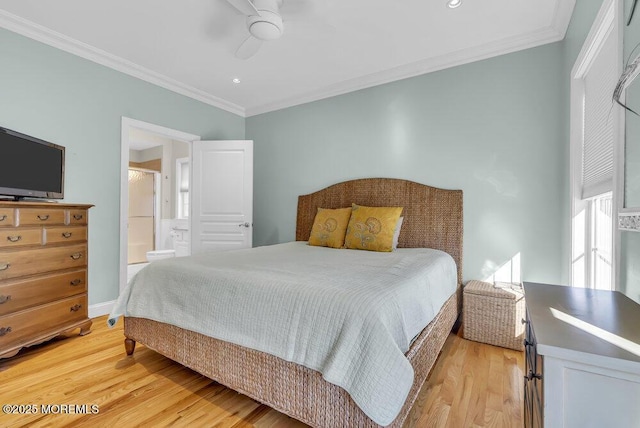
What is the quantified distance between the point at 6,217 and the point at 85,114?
4.25 feet

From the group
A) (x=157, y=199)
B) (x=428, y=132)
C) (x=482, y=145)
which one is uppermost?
(x=428, y=132)

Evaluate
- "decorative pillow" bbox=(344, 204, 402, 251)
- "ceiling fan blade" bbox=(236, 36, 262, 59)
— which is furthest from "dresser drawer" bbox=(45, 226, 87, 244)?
"decorative pillow" bbox=(344, 204, 402, 251)

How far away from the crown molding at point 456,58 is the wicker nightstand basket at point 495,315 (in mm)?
2081

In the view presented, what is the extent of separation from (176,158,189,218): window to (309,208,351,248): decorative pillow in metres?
3.80

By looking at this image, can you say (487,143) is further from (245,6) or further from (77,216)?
(77,216)

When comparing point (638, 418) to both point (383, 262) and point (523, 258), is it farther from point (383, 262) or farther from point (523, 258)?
point (523, 258)

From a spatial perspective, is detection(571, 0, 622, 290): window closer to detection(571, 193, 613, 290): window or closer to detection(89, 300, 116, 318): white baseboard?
detection(571, 193, 613, 290): window

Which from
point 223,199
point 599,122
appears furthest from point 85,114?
point 599,122

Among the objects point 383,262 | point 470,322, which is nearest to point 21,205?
point 383,262

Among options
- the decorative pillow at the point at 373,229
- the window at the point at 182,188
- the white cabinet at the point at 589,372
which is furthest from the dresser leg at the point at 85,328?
the window at the point at 182,188

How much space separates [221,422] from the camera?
4.78 ft

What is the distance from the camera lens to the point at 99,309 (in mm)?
Result: 2889

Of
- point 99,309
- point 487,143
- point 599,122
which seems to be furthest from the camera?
point 99,309

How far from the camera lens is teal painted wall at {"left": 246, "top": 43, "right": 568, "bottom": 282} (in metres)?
2.46
